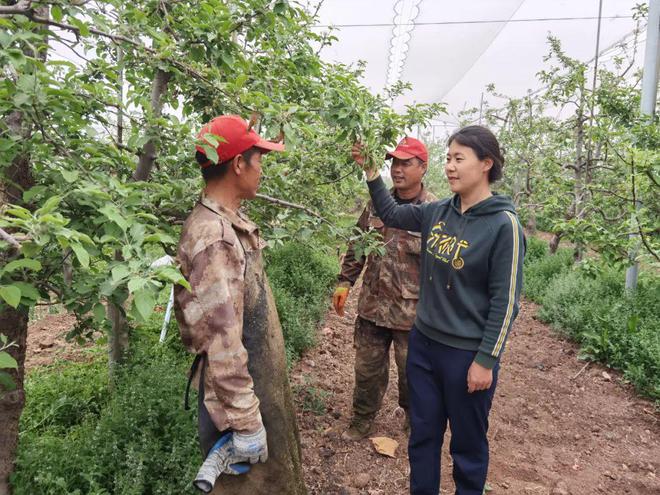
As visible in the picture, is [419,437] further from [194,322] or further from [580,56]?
[580,56]

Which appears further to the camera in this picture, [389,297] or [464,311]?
[389,297]

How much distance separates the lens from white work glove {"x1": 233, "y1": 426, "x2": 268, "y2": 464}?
1.58 metres

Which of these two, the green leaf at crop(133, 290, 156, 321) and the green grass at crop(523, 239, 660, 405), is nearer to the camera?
the green leaf at crop(133, 290, 156, 321)

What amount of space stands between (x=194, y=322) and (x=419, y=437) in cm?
139

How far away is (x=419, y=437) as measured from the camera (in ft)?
7.52

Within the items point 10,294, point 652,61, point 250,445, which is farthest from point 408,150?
point 652,61

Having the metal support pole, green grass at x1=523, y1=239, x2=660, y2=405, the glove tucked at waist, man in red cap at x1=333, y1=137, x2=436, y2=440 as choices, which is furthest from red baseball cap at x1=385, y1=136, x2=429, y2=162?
the metal support pole

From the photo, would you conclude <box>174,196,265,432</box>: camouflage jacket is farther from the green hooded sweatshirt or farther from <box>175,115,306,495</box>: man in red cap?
the green hooded sweatshirt

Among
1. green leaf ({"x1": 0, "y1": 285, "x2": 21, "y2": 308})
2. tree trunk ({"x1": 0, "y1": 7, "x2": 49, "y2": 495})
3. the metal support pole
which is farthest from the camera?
the metal support pole

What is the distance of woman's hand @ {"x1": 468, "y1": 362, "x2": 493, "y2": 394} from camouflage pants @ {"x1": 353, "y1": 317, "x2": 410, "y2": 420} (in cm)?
99

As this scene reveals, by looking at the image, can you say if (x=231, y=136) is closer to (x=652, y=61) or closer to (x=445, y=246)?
(x=445, y=246)

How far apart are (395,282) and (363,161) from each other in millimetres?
953

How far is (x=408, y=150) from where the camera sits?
286 centimetres

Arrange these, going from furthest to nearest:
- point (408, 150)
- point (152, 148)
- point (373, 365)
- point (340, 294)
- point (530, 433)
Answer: point (530, 433), point (340, 294), point (373, 365), point (408, 150), point (152, 148)
